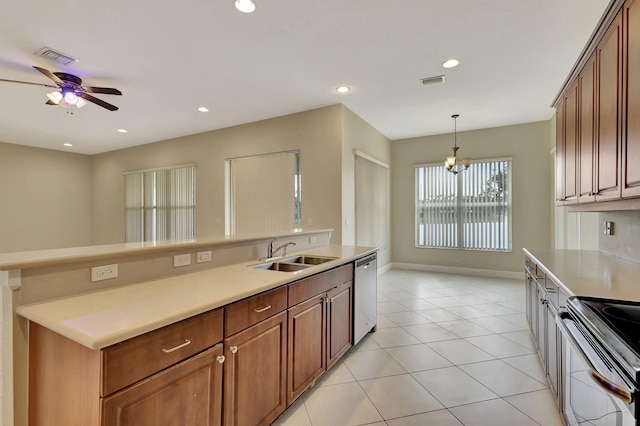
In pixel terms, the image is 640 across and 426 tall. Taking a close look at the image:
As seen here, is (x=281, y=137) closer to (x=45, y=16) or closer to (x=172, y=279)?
(x=45, y=16)

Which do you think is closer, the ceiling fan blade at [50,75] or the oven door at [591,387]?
the oven door at [591,387]

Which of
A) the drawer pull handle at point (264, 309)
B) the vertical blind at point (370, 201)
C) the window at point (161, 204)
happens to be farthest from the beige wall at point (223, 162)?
the drawer pull handle at point (264, 309)

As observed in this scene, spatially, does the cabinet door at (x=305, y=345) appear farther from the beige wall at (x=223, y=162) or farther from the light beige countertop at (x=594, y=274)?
the beige wall at (x=223, y=162)

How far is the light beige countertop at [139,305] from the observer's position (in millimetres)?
1073

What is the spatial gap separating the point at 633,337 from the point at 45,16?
427 cm

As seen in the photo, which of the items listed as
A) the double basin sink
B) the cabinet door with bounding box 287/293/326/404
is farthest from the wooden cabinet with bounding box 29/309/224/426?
the double basin sink

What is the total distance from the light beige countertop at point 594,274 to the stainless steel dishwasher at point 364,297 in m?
1.46

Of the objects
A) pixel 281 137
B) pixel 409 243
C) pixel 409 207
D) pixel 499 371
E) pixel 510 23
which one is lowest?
pixel 499 371

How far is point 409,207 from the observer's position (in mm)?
6672

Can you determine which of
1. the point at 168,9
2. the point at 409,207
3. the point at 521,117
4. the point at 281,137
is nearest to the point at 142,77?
the point at 168,9

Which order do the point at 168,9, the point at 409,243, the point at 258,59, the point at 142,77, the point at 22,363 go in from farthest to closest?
the point at 409,243, the point at 142,77, the point at 258,59, the point at 168,9, the point at 22,363

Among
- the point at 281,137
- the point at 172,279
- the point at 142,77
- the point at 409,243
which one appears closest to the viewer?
the point at 172,279

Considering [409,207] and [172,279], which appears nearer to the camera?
[172,279]

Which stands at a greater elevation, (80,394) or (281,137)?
(281,137)
